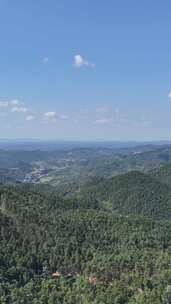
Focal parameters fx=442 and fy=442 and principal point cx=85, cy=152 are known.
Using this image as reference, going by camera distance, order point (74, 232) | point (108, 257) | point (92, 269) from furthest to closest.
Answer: point (74, 232)
point (108, 257)
point (92, 269)

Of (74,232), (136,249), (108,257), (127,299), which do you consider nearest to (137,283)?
(127,299)

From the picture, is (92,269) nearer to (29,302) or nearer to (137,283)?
(137,283)

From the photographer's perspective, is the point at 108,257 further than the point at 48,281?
Yes

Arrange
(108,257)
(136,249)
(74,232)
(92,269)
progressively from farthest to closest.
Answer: (74,232)
(136,249)
(108,257)
(92,269)

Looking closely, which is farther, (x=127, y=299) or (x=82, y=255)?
(x=82, y=255)

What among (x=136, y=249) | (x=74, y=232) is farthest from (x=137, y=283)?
(x=74, y=232)

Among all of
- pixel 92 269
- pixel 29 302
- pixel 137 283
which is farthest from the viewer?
pixel 92 269

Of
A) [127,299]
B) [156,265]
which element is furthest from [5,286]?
[156,265]

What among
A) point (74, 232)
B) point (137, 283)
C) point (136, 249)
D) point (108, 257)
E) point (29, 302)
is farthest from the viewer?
point (74, 232)

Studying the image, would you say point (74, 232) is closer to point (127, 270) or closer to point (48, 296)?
point (127, 270)
